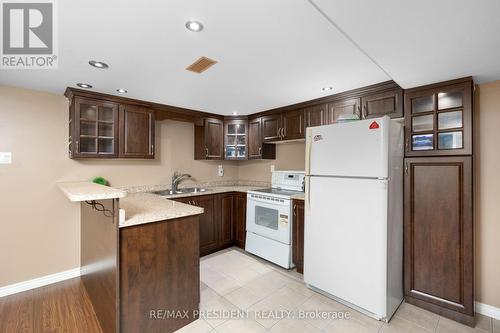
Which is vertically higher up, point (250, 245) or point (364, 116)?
point (364, 116)

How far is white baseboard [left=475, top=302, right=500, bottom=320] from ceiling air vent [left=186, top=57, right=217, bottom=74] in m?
3.26

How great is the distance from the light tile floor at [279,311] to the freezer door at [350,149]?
1.29m

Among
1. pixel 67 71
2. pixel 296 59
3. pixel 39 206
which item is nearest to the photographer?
pixel 296 59

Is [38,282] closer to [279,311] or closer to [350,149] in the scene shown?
[279,311]

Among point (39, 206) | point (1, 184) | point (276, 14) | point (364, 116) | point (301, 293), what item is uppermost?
point (276, 14)

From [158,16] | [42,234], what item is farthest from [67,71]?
[42,234]

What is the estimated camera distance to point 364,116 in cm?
256

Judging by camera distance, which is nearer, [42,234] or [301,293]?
[301,293]

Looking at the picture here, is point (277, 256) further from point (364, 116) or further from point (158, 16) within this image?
point (158, 16)

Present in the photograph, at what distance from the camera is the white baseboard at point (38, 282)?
2.45 metres

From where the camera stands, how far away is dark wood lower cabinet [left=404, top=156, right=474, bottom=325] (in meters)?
2.00

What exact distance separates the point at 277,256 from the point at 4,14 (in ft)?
10.7

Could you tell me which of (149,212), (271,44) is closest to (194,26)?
(271,44)

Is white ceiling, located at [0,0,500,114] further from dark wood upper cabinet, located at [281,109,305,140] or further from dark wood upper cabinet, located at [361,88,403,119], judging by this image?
dark wood upper cabinet, located at [281,109,305,140]
